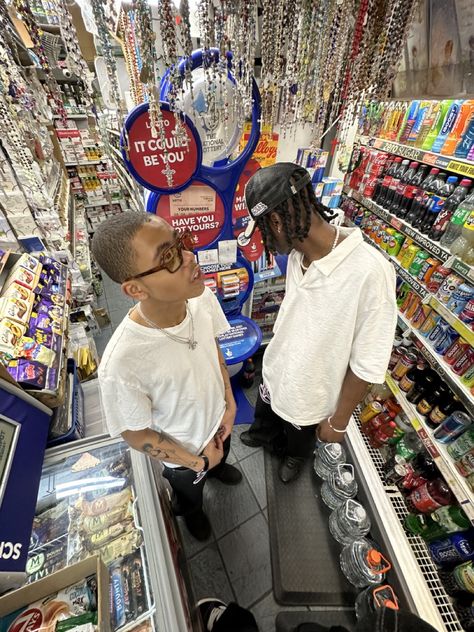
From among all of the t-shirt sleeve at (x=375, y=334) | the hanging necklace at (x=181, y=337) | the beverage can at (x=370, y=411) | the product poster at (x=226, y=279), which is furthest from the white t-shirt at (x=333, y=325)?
the beverage can at (x=370, y=411)

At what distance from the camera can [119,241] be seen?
838 mm

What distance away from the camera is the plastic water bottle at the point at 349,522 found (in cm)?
166

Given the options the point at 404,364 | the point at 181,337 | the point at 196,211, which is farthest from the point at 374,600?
the point at 196,211

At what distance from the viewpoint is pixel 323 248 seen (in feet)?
3.40

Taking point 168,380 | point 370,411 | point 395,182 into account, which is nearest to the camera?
point 168,380

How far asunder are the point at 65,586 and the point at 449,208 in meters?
2.35

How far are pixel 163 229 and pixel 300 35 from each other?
2.79ft

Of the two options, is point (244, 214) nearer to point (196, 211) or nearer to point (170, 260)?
point (196, 211)

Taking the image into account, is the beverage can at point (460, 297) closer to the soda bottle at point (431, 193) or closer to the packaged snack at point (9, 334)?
the soda bottle at point (431, 193)

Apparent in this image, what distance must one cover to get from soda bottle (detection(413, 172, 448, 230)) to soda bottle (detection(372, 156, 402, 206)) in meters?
0.39

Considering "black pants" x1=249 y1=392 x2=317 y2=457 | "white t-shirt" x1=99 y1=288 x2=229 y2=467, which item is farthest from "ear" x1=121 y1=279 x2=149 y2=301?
"black pants" x1=249 y1=392 x2=317 y2=457

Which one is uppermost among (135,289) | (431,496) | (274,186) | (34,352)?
(274,186)

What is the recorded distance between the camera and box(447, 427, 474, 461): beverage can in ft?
4.58

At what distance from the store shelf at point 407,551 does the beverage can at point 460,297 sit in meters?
1.20
